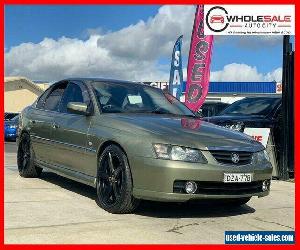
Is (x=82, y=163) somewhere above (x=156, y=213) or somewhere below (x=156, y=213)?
above

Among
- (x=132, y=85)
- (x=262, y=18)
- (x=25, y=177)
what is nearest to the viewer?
(x=132, y=85)

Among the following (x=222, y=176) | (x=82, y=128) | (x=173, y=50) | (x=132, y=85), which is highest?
(x=173, y=50)

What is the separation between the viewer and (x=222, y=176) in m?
5.01

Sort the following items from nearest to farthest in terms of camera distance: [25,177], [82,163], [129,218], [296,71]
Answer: [129,218]
[82,163]
[25,177]
[296,71]

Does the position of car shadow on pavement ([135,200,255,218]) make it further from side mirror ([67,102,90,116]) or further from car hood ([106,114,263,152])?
side mirror ([67,102,90,116])

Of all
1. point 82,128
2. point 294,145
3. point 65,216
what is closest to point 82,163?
point 82,128

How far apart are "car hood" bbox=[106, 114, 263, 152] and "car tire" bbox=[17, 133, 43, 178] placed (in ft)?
7.53

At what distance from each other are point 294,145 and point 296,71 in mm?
1342

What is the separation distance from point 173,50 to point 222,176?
1456 centimetres

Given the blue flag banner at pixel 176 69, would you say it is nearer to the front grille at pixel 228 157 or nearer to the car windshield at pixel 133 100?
the car windshield at pixel 133 100

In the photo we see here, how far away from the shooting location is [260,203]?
21.0ft

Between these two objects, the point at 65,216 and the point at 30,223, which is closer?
the point at 30,223

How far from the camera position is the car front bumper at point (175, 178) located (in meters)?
4.91

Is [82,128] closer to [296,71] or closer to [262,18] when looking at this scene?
[296,71]
